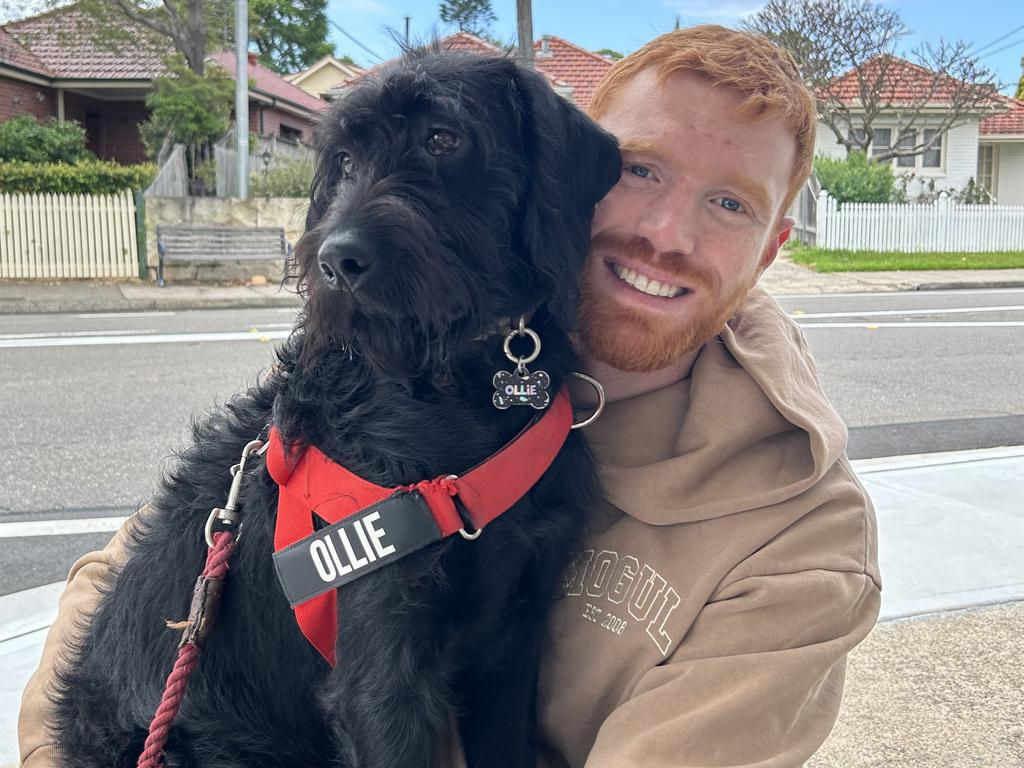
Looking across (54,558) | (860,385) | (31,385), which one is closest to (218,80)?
(31,385)

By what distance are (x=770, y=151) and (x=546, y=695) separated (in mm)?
1251

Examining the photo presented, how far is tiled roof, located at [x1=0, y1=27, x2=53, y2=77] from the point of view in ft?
81.3

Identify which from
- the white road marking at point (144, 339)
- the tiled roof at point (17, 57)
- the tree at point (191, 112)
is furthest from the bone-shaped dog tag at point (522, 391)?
the tiled roof at point (17, 57)

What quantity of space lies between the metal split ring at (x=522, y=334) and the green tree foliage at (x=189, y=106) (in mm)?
20362

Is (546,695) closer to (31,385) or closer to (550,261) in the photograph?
(550,261)

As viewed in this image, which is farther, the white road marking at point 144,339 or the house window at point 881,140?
the house window at point 881,140

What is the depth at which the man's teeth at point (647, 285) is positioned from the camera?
2037 mm

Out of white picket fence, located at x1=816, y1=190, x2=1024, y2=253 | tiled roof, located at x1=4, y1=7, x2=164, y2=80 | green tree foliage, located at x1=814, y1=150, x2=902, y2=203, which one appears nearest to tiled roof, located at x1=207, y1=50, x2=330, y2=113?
tiled roof, located at x1=4, y1=7, x2=164, y2=80

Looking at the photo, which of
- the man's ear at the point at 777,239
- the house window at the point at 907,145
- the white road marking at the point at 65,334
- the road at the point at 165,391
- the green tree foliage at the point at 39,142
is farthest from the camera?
the house window at the point at 907,145

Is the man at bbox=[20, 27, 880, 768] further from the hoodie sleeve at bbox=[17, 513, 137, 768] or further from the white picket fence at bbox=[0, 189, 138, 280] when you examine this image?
the white picket fence at bbox=[0, 189, 138, 280]

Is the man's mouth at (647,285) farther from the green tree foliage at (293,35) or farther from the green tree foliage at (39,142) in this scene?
the green tree foliage at (293,35)

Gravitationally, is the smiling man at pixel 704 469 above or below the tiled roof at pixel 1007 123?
below

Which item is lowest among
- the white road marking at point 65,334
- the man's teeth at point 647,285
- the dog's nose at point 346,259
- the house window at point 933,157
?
the white road marking at point 65,334

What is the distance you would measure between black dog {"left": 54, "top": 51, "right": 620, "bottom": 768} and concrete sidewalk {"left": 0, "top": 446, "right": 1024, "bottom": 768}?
4.53 ft
